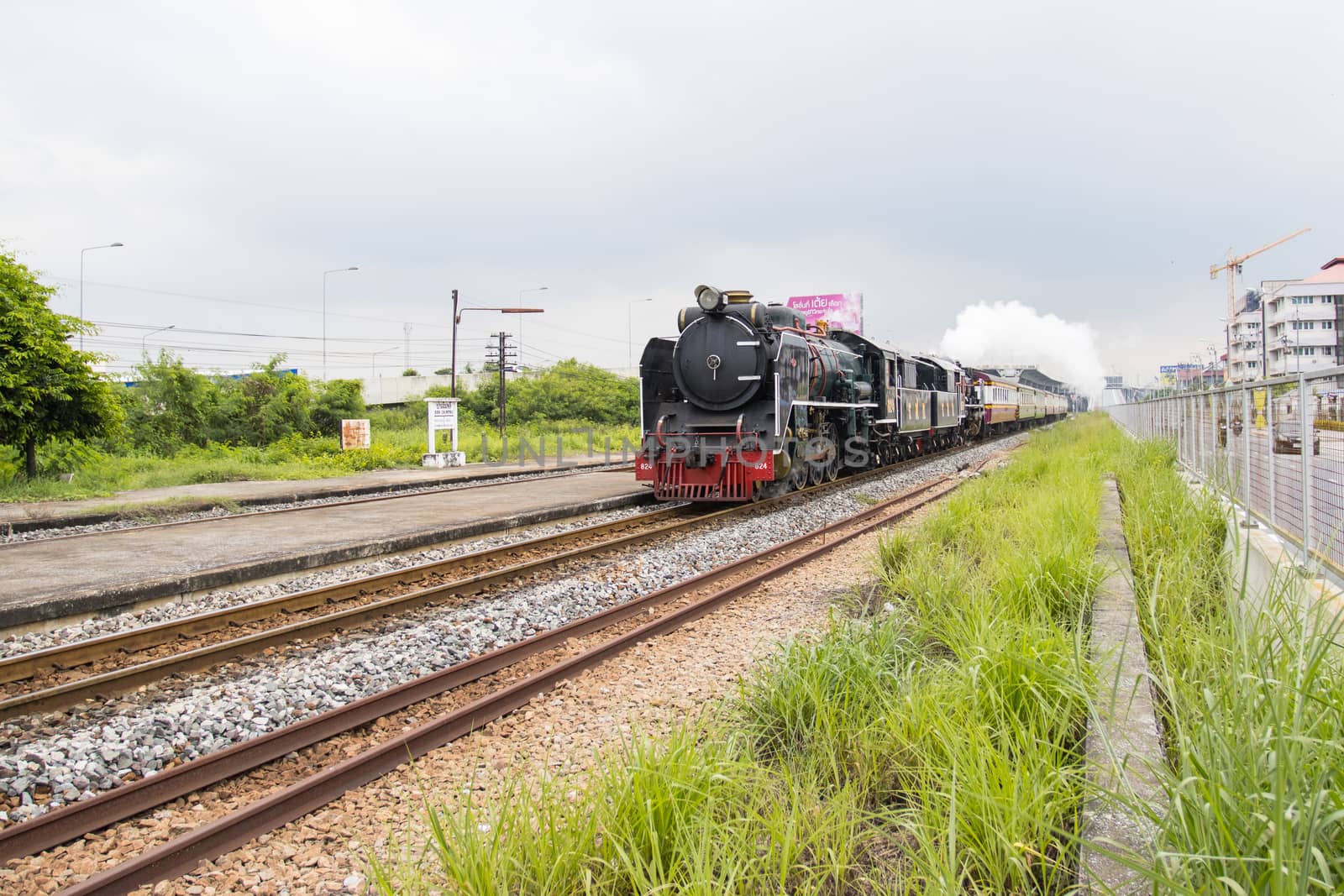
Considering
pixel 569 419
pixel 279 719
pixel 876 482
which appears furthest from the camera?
pixel 569 419

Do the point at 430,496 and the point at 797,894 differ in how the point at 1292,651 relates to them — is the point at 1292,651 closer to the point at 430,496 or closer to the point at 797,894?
the point at 797,894

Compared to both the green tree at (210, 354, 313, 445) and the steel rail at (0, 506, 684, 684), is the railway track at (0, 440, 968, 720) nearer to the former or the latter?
the steel rail at (0, 506, 684, 684)

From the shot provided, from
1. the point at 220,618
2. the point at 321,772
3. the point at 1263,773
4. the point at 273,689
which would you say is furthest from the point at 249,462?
the point at 1263,773

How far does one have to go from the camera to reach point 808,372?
44.1 ft

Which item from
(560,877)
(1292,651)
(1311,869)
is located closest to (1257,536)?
(1292,651)

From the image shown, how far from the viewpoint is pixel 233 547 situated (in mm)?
9039

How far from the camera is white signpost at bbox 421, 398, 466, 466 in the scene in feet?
75.2

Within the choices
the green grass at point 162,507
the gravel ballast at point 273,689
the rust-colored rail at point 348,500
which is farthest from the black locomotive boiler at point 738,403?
the green grass at point 162,507

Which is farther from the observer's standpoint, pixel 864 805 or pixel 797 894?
pixel 864 805

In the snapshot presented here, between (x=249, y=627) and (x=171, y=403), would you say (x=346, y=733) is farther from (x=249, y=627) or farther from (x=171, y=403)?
(x=171, y=403)

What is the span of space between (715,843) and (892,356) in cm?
1736

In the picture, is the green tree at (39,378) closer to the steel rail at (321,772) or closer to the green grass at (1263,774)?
the steel rail at (321,772)

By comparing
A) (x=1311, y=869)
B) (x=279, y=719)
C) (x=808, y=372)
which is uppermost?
(x=808, y=372)

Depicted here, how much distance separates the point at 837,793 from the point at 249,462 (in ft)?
77.5
